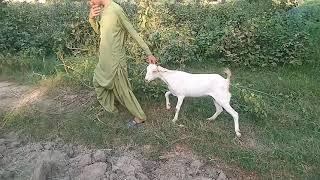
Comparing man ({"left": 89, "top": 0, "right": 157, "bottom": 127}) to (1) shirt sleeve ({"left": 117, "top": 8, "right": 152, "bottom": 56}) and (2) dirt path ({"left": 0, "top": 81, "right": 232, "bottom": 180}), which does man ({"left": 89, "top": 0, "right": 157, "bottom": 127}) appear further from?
(2) dirt path ({"left": 0, "top": 81, "right": 232, "bottom": 180})

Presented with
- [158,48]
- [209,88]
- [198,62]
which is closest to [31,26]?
[158,48]

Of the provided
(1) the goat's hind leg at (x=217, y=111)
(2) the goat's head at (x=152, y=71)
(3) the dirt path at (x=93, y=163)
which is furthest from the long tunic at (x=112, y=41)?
(1) the goat's hind leg at (x=217, y=111)

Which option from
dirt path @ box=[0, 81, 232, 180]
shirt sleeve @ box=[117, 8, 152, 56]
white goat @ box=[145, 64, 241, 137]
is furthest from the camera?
white goat @ box=[145, 64, 241, 137]

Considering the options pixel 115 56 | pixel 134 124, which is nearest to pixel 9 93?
pixel 134 124

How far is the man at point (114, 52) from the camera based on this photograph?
554 centimetres

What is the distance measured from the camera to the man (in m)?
5.54

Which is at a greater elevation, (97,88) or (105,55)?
(105,55)

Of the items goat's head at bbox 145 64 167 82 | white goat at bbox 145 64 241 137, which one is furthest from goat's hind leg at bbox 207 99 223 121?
goat's head at bbox 145 64 167 82

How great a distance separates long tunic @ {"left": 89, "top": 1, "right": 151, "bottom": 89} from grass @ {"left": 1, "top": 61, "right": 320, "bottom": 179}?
0.74 m

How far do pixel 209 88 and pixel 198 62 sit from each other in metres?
2.69

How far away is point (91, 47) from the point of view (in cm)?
821

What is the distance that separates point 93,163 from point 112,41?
4.77ft

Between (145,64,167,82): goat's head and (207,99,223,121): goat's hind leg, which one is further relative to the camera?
(207,99,223,121): goat's hind leg

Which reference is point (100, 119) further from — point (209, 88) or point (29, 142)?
point (209, 88)
